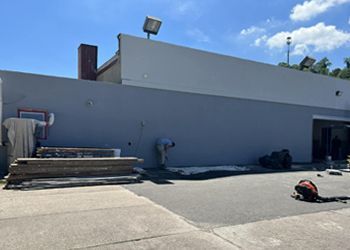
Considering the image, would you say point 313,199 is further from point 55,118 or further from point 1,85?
point 1,85

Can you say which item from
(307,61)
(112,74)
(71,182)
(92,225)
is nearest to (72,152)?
(71,182)

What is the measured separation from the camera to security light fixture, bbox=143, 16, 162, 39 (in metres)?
13.2

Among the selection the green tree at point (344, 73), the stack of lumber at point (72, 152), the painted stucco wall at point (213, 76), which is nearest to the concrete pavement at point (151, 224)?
the stack of lumber at point (72, 152)

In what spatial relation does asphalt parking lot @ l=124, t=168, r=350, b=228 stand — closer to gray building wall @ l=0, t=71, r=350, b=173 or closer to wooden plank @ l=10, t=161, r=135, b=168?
wooden plank @ l=10, t=161, r=135, b=168

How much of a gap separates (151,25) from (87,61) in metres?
4.04

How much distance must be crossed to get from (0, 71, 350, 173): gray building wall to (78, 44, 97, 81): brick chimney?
174 inches

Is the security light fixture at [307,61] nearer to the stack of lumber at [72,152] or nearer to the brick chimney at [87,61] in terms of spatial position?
the brick chimney at [87,61]

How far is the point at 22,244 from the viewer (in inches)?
151

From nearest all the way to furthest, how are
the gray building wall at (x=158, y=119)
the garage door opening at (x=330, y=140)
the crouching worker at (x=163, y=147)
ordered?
1. the gray building wall at (x=158, y=119)
2. the crouching worker at (x=163, y=147)
3. the garage door opening at (x=330, y=140)

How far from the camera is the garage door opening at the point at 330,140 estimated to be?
21078mm

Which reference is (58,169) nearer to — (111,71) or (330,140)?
(111,71)

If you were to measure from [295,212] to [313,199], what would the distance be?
4.61ft

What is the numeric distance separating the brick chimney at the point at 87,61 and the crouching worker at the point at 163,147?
5780 millimetres

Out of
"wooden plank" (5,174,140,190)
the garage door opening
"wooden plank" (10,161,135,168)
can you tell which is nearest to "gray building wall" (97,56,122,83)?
"wooden plank" (10,161,135,168)
